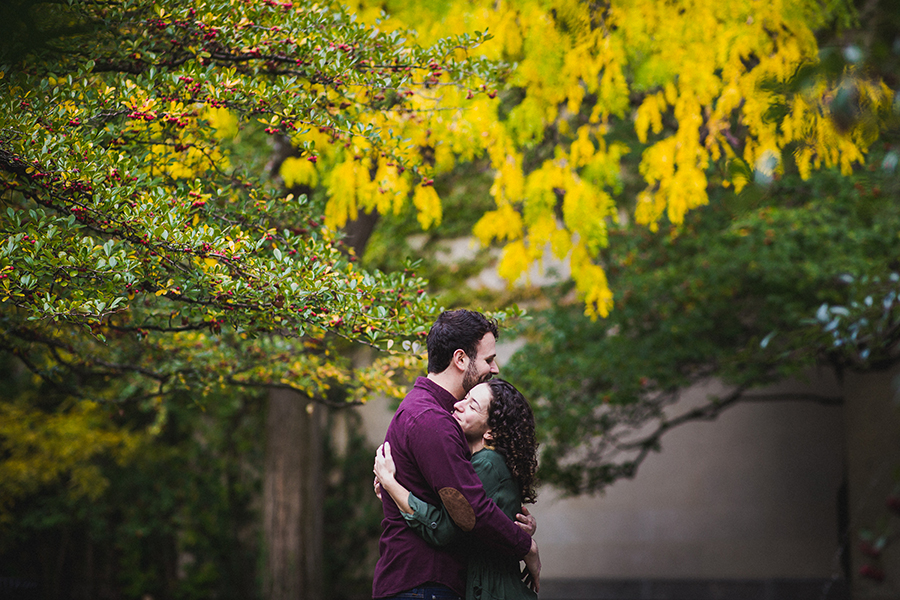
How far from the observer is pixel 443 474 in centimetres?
245

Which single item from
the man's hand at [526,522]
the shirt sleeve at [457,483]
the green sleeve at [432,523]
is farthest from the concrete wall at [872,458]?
the green sleeve at [432,523]

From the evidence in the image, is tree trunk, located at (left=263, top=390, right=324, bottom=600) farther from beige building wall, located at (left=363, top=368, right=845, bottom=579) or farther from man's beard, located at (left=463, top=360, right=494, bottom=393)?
man's beard, located at (left=463, top=360, right=494, bottom=393)

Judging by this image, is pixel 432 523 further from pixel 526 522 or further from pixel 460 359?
pixel 460 359

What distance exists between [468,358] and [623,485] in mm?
8293

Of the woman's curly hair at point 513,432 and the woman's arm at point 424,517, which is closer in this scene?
Result: the woman's arm at point 424,517

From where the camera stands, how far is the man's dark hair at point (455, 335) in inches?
108

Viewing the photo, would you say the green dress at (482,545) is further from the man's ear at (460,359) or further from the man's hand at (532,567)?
the man's ear at (460,359)

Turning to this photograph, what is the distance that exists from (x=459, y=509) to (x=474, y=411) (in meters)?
0.45

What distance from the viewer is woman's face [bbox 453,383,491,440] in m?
2.77

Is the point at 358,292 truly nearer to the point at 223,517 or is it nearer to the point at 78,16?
the point at 78,16

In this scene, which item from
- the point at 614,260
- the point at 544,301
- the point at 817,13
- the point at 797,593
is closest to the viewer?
the point at 817,13

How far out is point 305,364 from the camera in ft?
13.9

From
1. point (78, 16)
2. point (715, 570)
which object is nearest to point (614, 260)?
point (715, 570)

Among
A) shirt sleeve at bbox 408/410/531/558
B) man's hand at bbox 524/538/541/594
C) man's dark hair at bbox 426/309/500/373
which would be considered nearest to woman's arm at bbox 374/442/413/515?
shirt sleeve at bbox 408/410/531/558
